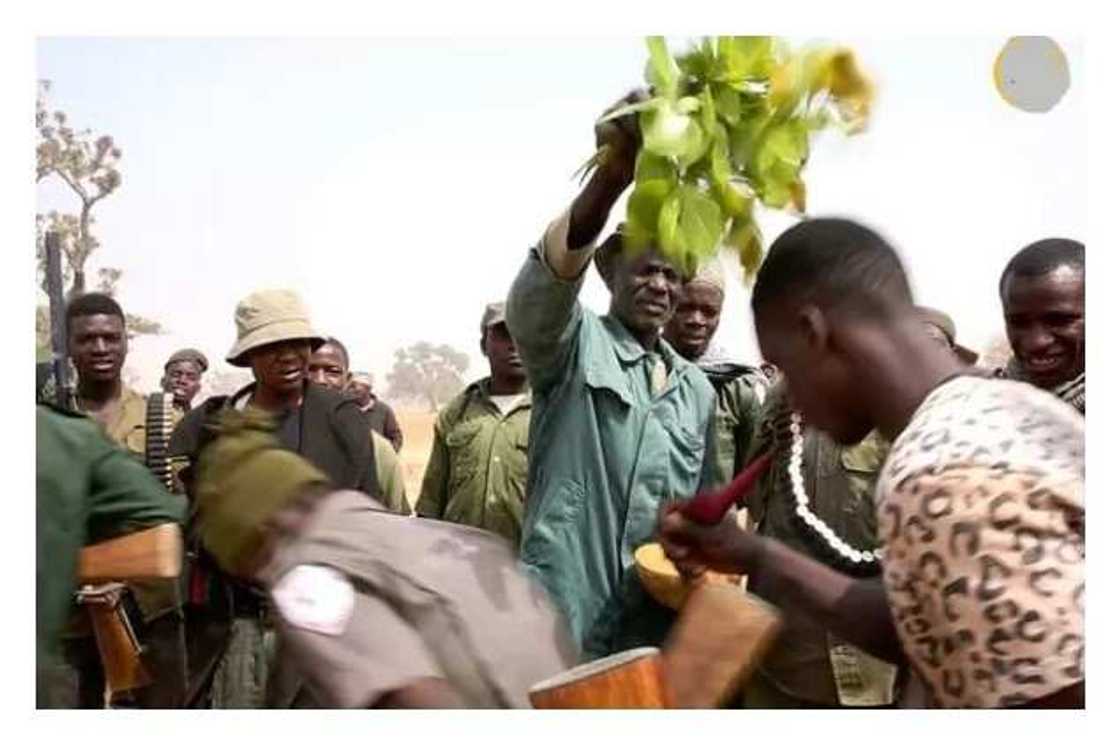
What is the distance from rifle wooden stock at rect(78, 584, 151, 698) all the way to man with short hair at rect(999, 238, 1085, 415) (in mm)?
2569

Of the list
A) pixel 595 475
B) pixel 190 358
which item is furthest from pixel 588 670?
pixel 190 358

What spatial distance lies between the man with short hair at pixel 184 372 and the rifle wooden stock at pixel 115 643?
351cm

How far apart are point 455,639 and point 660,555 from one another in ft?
4.48

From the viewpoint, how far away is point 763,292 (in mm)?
3055

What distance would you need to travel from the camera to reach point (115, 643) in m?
5.12

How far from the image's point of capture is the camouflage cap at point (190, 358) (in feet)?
28.3

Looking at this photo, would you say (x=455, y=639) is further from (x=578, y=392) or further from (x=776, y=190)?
(x=578, y=392)

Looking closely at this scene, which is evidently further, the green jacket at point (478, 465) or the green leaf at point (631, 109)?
the green jacket at point (478, 465)

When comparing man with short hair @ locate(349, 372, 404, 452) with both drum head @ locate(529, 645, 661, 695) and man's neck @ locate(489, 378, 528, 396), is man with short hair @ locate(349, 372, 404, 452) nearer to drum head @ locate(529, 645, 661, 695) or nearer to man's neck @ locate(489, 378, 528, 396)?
man's neck @ locate(489, 378, 528, 396)

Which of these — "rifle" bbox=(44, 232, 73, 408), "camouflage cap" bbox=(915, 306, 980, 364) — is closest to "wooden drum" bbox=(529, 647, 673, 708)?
"camouflage cap" bbox=(915, 306, 980, 364)

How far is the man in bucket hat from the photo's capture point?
5035 mm

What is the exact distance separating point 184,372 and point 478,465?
3.07m

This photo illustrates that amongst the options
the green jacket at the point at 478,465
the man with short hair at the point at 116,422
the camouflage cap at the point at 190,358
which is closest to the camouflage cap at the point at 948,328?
the green jacket at the point at 478,465

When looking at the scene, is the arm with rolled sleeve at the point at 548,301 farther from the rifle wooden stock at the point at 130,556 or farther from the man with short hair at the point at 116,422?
the man with short hair at the point at 116,422
